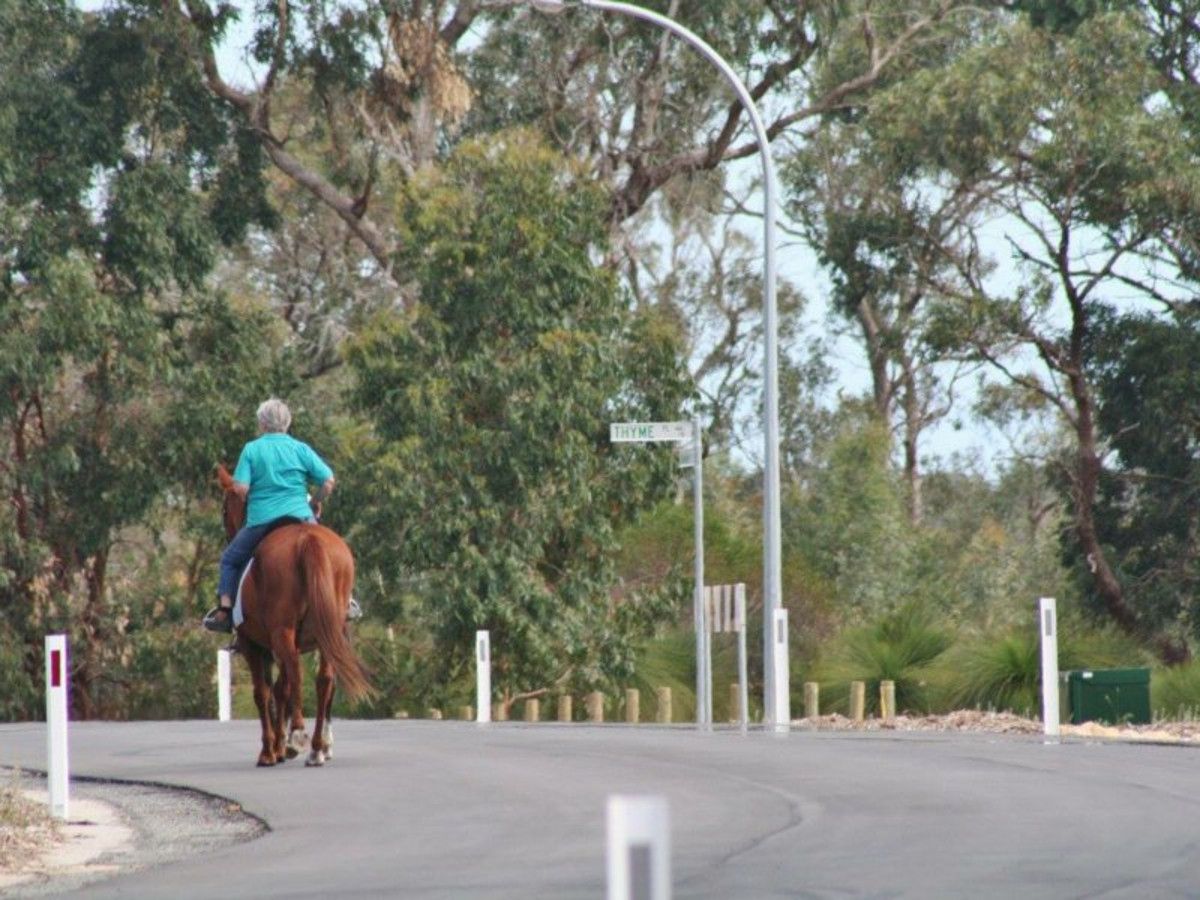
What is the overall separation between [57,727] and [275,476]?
7.92ft

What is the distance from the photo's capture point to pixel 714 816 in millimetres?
11727

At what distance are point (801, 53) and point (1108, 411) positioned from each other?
7882mm

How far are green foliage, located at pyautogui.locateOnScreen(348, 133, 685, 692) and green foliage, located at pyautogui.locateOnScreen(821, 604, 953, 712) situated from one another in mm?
6031

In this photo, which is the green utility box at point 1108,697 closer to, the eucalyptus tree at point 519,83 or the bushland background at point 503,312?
the bushland background at point 503,312

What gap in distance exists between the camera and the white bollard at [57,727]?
12.8 metres

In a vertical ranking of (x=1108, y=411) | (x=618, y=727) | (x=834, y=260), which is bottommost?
(x=618, y=727)

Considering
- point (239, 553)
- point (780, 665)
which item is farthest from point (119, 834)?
point (780, 665)

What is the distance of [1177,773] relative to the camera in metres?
14.0

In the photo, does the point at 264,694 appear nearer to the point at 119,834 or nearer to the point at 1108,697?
Result: the point at 119,834

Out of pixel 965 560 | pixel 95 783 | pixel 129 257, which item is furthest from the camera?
pixel 965 560

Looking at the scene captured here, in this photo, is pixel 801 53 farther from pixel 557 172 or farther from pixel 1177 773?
pixel 1177 773

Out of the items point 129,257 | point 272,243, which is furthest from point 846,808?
point 272,243

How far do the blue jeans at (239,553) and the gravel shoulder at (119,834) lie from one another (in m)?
1.32

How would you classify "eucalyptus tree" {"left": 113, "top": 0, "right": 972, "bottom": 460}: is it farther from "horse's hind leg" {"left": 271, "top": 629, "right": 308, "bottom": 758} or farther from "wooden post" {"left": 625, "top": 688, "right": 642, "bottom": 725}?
"horse's hind leg" {"left": 271, "top": 629, "right": 308, "bottom": 758}
